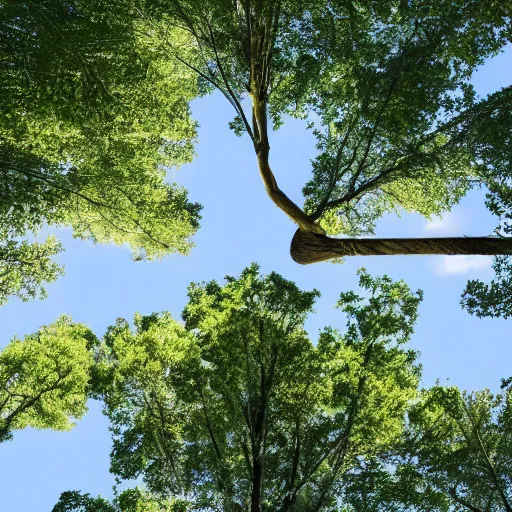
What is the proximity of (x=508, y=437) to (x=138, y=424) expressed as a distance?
10.5 metres

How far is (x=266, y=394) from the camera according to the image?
11.8 meters

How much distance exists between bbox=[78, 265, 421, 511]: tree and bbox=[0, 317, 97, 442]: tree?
13.2ft

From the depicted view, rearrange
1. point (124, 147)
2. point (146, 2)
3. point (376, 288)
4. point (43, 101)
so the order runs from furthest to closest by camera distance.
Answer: point (376, 288)
point (124, 147)
point (146, 2)
point (43, 101)

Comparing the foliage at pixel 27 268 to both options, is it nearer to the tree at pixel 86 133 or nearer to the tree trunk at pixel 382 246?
the tree at pixel 86 133

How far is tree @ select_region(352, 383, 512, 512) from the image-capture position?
40.3ft

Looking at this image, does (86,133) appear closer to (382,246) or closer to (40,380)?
(382,246)

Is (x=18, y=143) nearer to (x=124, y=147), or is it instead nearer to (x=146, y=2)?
(x=124, y=147)

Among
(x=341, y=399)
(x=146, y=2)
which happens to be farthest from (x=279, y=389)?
(x=146, y=2)

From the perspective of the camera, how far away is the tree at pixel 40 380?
16.4m

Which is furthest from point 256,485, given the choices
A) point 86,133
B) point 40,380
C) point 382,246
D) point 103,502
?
point 40,380

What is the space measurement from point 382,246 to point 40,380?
1398cm

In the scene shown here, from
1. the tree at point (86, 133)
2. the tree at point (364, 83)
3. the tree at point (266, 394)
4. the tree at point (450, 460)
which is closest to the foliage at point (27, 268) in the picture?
the tree at point (86, 133)

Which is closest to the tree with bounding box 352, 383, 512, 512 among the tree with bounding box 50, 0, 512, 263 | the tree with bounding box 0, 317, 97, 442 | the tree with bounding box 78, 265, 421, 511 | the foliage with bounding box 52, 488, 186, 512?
the tree with bounding box 78, 265, 421, 511

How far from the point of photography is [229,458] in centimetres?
1148
